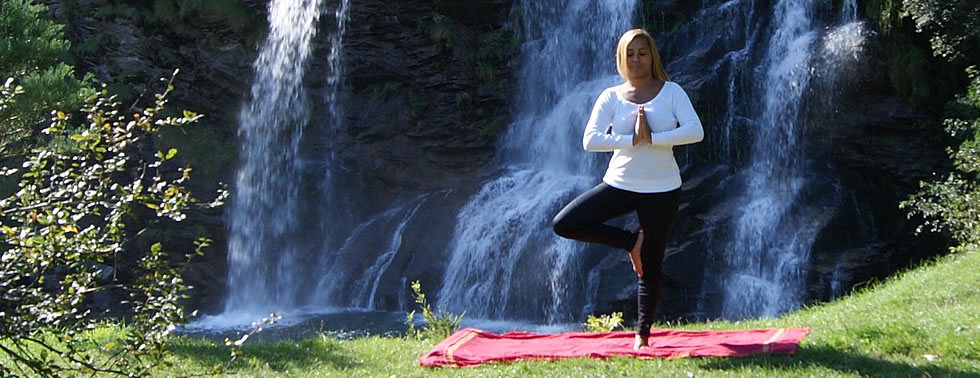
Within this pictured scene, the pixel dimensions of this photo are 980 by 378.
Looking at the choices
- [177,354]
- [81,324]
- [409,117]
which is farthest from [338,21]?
[81,324]

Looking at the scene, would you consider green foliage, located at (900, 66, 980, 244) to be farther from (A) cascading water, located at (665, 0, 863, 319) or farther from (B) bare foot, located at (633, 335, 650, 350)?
(B) bare foot, located at (633, 335, 650, 350)

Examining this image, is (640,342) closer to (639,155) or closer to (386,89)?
(639,155)

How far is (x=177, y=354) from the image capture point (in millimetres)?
5984

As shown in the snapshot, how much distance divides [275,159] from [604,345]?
575 inches

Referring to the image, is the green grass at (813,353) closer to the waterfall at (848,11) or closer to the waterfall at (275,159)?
the waterfall at (848,11)

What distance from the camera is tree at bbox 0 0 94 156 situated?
29.0 feet

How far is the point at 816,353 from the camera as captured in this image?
4.46 meters

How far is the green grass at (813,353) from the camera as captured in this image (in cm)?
421

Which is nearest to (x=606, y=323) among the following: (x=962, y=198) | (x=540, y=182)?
(x=962, y=198)

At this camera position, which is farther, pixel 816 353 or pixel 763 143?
pixel 763 143

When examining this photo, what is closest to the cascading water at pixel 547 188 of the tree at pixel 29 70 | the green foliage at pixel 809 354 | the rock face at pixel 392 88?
the rock face at pixel 392 88

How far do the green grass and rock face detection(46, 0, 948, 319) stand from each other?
6821 millimetres

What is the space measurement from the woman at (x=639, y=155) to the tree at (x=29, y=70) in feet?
21.1

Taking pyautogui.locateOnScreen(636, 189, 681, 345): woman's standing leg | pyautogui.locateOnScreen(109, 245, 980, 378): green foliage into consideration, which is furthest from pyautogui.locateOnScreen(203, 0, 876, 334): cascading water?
pyautogui.locateOnScreen(636, 189, 681, 345): woman's standing leg
